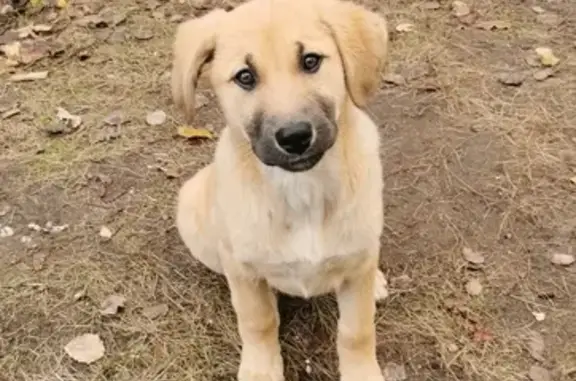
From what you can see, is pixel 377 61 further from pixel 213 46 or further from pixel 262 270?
pixel 262 270

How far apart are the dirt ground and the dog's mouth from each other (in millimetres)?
1059

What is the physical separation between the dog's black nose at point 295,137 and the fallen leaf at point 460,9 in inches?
119

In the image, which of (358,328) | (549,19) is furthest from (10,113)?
(549,19)

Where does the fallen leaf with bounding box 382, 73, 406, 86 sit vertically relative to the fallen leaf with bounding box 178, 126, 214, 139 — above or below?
above

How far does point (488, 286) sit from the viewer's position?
403cm

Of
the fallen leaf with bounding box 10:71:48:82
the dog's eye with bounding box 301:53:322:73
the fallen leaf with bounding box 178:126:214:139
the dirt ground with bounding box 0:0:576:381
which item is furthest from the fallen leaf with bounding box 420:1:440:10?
the dog's eye with bounding box 301:53:322:73

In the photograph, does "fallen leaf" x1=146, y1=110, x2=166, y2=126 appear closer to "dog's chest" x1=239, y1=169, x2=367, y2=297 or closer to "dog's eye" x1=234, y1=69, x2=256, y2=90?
"dog's chest" x1=239, y1=169, x2=367, y2=297

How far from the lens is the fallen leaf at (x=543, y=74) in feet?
16.8

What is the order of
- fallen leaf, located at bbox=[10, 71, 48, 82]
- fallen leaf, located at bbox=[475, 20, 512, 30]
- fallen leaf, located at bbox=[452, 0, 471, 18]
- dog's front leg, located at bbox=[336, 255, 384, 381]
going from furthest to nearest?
fallen leaf, located at bbox=[452, 0, 471, 18], fallen leaf, located at bbox=[475, 20, 512, 30], fallen leaf, located at bbox=[10, 71, 48, 82], dog's front leg, located at bbox=[336, 255, 384, 381]

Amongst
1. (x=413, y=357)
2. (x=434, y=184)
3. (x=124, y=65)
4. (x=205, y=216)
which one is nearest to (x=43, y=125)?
(x=124, y=65)

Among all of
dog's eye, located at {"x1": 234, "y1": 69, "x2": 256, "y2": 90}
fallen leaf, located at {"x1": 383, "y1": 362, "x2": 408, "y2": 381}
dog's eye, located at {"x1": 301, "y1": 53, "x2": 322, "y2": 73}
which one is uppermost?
dog's eye, located at {"x1": 301, "y1": 53, "x2": 322, "y2": 73}

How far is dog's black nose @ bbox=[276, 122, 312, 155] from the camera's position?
9.36 feet

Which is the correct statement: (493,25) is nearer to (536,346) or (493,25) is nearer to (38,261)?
(536,346)

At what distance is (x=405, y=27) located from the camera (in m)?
5.58
